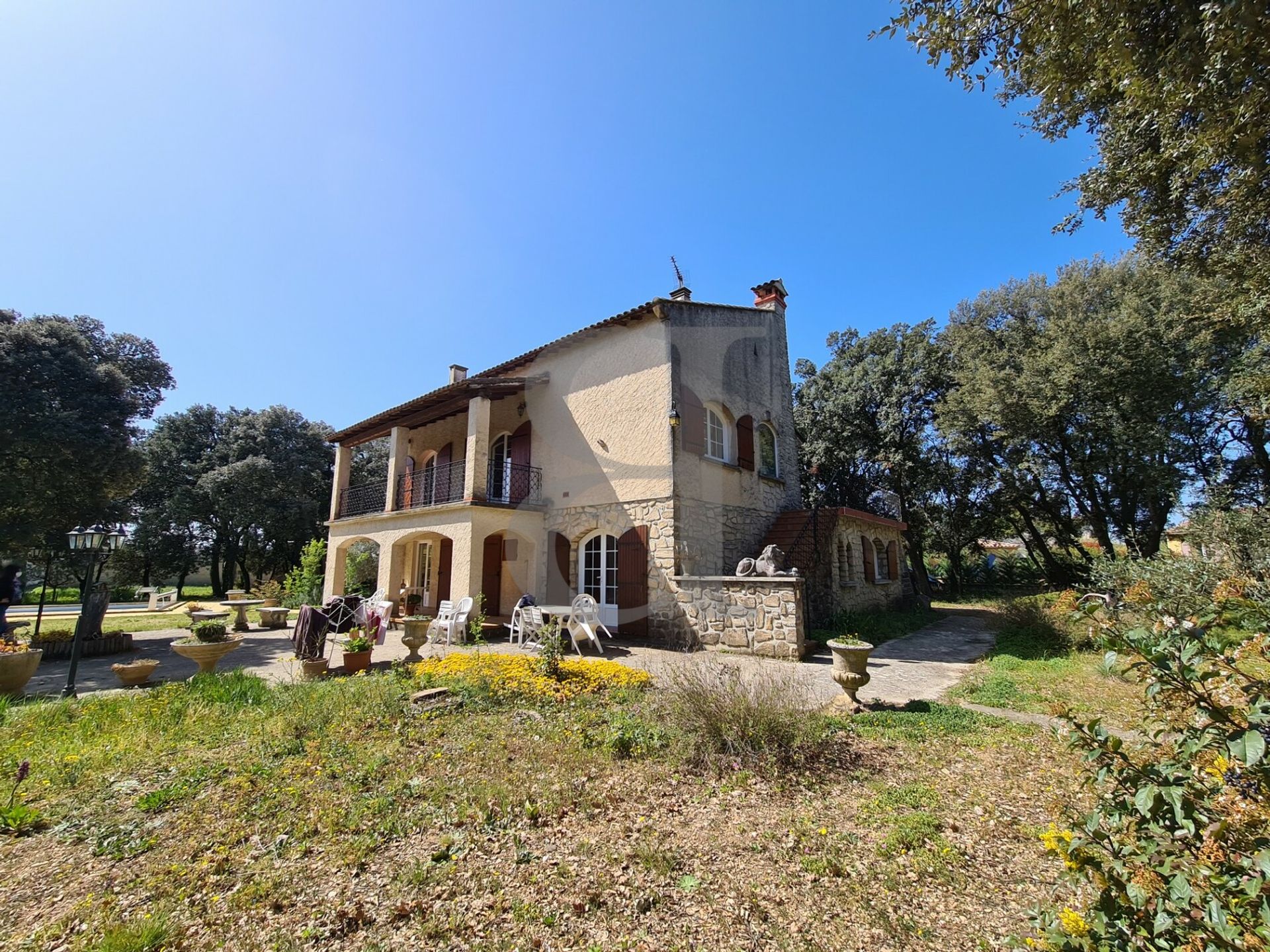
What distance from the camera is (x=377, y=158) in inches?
310

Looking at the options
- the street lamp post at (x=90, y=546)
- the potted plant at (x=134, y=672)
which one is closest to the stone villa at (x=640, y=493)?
the potted plant at (x=134, y=672)

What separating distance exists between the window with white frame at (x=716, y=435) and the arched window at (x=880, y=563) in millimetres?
6288

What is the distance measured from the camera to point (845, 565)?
1337 cm

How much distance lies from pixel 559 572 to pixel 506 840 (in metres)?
8.86

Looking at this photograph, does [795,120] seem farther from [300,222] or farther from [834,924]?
[834,924]

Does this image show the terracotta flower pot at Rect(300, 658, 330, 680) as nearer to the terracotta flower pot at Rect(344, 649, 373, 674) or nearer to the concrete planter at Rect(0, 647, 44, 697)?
the terracotta flower pot at Rect(344, 649, 373, 674)

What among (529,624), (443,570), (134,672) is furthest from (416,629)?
(443,570)

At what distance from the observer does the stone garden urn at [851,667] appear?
5863 millimetres

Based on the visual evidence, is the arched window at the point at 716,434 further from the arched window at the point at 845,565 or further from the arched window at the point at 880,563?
the arched window at the point at 880,563

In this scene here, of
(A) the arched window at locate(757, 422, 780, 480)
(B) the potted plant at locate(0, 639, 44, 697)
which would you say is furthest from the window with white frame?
(B) the potted plant at locate(0, 639, 44, 697)

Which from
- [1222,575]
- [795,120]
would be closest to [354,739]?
[795,120]

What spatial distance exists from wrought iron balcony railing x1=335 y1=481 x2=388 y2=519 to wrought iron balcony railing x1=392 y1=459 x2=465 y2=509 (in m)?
0.94

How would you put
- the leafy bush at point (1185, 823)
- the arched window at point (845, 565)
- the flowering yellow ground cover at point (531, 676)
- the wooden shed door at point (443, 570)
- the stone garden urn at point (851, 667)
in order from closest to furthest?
the leafy bush at point (1185, 823)
the stone garden urn at point (851, 667)
the flowering yellow ground cover at point (531, 676)
the arched window at point (845, 565)
the wooden shed door at point (443, 570)

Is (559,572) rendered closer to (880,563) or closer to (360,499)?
(360,499)
